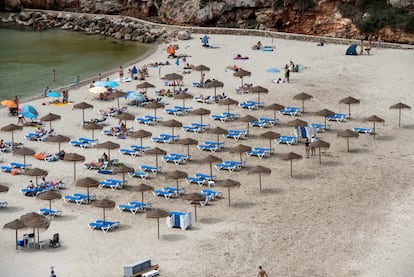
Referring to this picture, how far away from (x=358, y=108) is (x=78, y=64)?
80.4ft

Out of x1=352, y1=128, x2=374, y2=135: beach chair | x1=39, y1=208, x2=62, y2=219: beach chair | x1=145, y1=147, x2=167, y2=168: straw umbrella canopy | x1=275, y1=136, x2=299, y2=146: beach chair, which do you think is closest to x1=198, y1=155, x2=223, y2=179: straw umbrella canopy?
x1=145, y1=147, x2=167, y2=168: straw umbrella canopy

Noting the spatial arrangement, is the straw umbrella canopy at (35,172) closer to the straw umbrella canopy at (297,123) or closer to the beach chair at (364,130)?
the straw umbrella canopy at (297,123)

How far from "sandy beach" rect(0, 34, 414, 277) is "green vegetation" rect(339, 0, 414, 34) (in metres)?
16.1

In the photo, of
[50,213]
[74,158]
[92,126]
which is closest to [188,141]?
[92,126]

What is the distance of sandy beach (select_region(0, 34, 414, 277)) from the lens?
28.7m

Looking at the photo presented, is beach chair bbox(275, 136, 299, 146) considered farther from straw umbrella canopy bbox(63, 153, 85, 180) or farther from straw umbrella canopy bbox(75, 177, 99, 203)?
straw umbrella canopy bbox(75, 177, 99, 203)

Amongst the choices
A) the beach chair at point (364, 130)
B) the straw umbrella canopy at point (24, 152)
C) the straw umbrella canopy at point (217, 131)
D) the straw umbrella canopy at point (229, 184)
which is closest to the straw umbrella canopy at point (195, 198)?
the straw umbrella canopy at point (229, 184)

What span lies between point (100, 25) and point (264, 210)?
162 ft

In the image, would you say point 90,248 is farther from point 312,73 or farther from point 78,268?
point 312,73

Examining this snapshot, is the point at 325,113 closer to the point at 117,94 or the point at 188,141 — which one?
the point at 188,141

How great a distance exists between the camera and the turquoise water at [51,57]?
190ft

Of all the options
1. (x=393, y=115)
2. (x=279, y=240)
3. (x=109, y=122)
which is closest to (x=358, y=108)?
(x=393, y=115)

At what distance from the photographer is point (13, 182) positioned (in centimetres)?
3659

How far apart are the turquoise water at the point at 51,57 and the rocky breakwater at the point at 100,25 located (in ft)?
3.93
